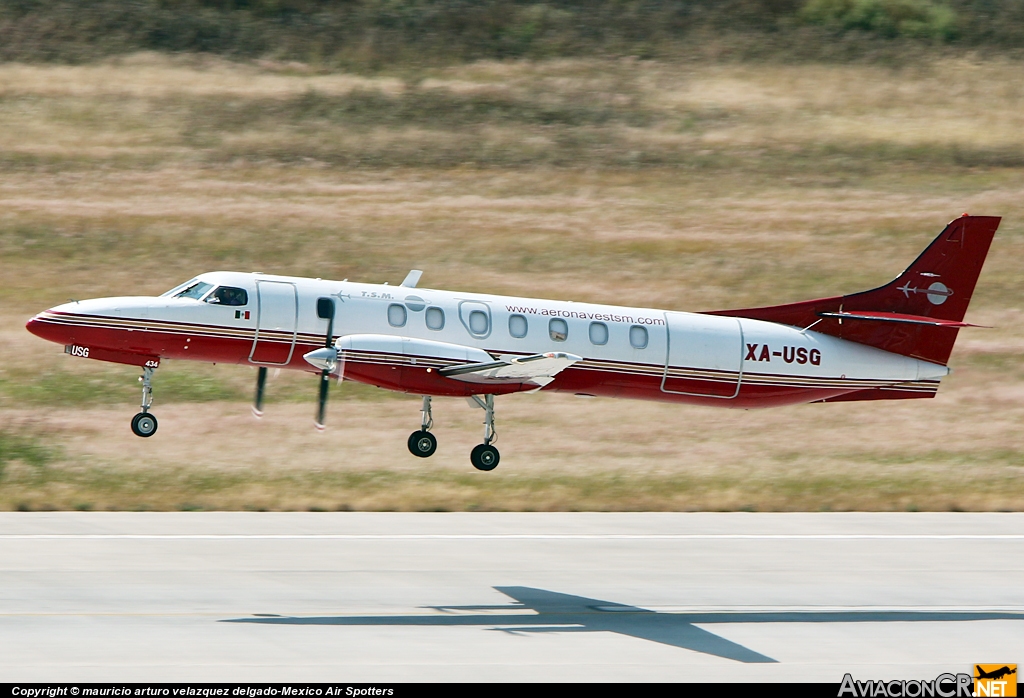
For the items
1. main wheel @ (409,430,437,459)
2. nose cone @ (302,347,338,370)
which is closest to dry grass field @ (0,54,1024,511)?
main wheel @ (409,430,437,459)

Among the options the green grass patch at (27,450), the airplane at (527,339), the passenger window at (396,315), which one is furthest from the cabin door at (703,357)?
the green grass patch at (27,450)

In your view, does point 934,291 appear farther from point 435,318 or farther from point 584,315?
point 435,318

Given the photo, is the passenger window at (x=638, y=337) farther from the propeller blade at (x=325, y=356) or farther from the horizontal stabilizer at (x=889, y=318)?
the propeller blade at (x=325, y=356)

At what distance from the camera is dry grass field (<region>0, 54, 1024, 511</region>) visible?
37250 millimetres

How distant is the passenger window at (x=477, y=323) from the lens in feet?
84.2

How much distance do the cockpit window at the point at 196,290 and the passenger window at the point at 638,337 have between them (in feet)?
29.6

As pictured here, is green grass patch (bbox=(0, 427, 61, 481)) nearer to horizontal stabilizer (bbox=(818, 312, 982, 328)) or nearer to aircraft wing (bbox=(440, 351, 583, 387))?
aircraft wing (bbox=(440, 351, 583, 387))

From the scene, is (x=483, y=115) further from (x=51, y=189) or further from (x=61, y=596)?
(x=61, y=596)

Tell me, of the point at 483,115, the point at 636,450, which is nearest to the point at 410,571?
the point at 636,450

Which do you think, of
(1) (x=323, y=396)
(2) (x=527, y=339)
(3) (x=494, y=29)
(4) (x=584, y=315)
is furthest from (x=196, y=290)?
(3) (x=494, y=29)

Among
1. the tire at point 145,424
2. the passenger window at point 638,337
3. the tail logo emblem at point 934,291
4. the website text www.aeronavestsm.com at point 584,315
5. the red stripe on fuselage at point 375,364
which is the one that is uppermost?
the tail logo emblem at point 934,291

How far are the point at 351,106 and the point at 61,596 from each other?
40.0 m

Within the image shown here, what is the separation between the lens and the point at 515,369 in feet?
Answer: 80.7

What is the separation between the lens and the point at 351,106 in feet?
196
